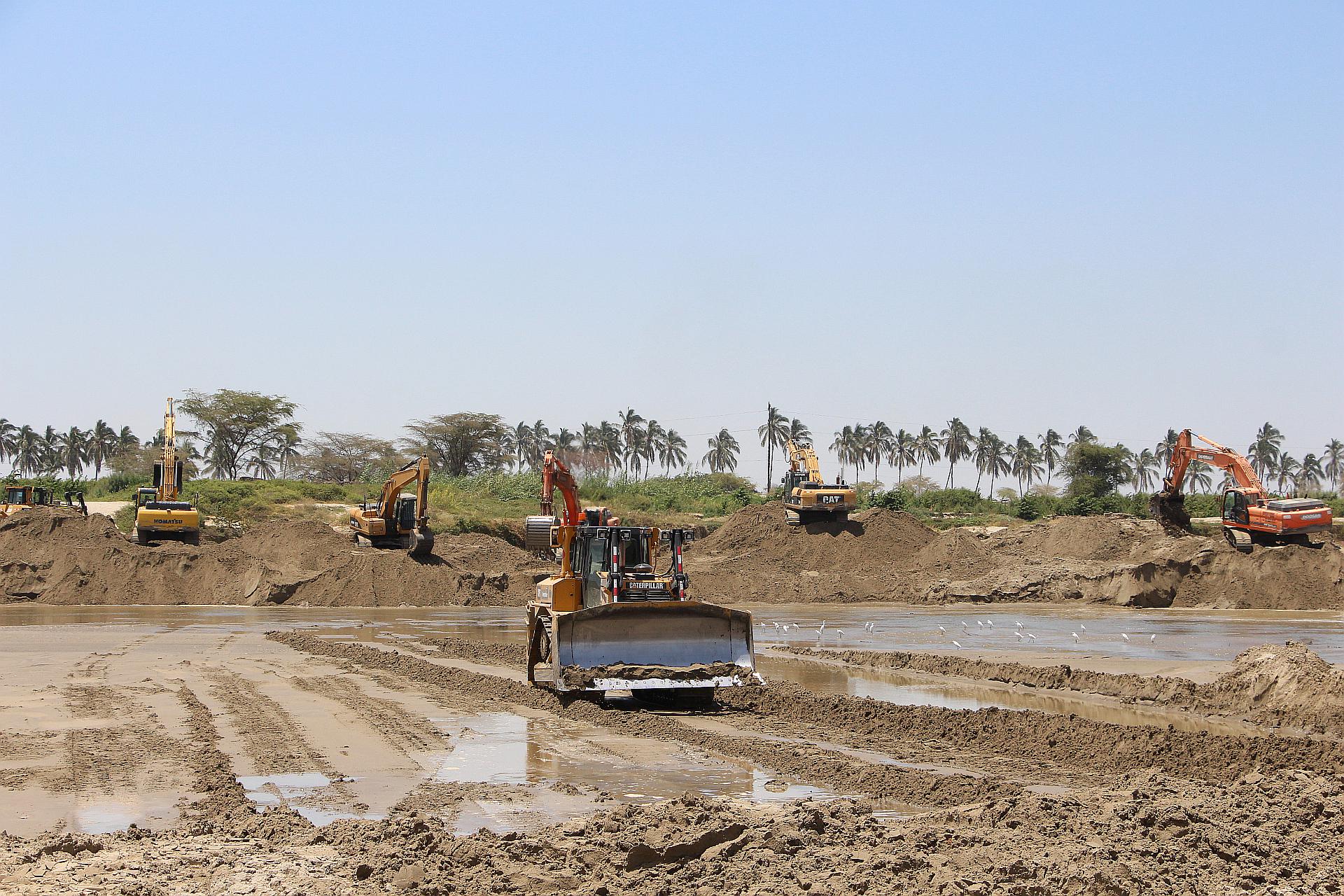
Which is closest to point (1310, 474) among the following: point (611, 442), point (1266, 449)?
point (1266, 449)

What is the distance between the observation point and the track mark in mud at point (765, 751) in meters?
9.74

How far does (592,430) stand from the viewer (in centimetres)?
12206

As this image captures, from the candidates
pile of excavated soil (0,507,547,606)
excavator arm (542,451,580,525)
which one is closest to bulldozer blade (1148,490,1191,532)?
pile of excavated soil (0,507,547,606)

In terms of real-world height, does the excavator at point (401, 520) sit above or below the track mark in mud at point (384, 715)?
above

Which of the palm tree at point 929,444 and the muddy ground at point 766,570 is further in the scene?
the palm tree at point 929,444

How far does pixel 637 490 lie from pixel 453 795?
65.8 m

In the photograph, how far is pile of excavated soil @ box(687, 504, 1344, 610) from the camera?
36.4 metres

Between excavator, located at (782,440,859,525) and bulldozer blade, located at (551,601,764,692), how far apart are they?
33423 mm

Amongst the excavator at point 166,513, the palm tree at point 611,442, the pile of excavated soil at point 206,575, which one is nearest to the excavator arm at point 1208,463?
the pile of excavated soil at point 206,575

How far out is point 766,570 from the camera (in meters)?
44.8

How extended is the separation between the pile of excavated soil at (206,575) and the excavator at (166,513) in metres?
1.10

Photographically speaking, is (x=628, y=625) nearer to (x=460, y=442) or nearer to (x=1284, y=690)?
(x=1284, y=690)

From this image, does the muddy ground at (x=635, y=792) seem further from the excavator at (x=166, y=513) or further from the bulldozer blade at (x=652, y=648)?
the excavator at (x=166, y=513)

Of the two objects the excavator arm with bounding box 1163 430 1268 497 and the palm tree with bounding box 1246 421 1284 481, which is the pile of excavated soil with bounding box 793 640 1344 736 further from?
the palm tree with bounding box 1246 421 1284 481
